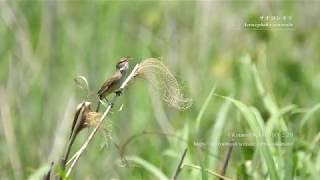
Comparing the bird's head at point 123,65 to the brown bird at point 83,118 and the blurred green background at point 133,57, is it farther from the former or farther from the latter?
the blurred green background at point 133,57

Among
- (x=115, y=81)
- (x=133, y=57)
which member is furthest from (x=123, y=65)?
(x=133, y=57)

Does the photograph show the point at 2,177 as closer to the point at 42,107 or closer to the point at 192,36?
the point at 42,107

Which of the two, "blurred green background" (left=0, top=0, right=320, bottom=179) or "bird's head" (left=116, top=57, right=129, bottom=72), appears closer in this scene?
"bird's head" (left=116, top=57, right=129, bottom=72)

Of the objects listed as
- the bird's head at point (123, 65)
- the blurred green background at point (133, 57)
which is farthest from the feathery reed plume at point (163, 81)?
the blurred green background at point (133, 57)

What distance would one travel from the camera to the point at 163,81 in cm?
100

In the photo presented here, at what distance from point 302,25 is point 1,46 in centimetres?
113

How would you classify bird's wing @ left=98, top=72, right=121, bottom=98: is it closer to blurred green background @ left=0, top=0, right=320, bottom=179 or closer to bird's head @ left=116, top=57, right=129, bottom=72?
bird's head @ left=116, top=57, right=129, bottom=72

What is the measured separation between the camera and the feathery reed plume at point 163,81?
98 centimetres

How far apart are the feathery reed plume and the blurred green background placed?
0.72 m

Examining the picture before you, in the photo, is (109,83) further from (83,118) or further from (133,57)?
(133,57)

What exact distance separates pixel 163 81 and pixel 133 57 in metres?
0.82

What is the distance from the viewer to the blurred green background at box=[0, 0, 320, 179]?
2.04 meters

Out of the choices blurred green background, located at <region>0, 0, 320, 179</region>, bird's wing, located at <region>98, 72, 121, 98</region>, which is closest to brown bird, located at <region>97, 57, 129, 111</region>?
bird's wing, located at <region>98, 72, 121, 98</region>

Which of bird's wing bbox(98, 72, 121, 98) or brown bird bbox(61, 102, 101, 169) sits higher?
bird's wing bbox(98, 72, 121, 98)
